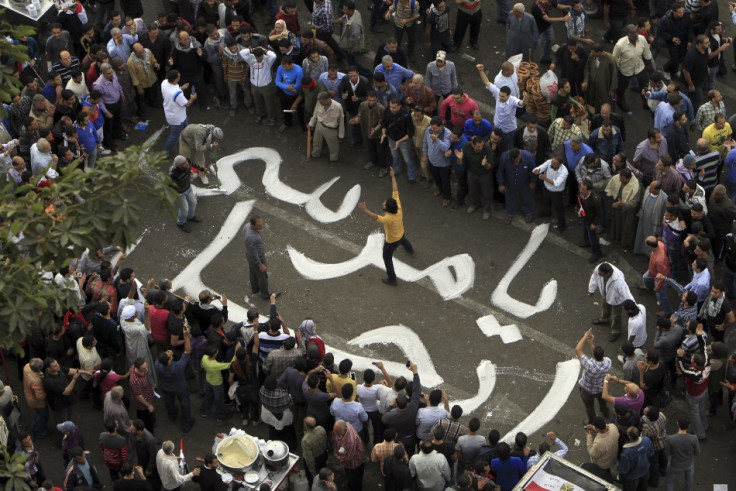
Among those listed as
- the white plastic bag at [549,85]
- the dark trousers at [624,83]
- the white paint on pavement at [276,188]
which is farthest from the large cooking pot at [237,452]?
the dark trousers at [624,83]

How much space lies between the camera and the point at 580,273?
21.7m

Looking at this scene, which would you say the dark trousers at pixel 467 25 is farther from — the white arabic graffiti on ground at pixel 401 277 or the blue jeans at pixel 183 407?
the blue jeans at pixel 183 407

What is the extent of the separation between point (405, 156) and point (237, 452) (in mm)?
6956

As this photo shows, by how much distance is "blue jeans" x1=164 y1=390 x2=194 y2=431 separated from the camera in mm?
19344

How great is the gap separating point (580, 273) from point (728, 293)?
230cm

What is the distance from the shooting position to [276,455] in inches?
705

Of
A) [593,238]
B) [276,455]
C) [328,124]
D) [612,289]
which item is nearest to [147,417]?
[276,455]

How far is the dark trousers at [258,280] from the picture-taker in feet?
69.8

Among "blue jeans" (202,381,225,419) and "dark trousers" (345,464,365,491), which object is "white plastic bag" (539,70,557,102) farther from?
"dark trousers" (345,464,365,491)

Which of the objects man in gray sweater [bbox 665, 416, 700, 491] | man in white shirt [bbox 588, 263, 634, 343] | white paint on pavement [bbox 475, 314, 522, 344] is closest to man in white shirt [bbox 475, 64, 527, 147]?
white paint on pavement [bbox 475, 314, 522, 344]

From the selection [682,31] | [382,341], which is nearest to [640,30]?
[682,31]

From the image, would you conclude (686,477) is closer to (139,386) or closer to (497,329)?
(497,329)

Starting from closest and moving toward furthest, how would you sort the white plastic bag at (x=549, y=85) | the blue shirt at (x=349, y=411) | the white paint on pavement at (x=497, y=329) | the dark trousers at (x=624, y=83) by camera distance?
the blue shirt at (x=349, y=411), the white paint on pavement at (x=497, y=329), the white plastic bag at (x=549, y=85), the dark trousers at (x=624, y=83)

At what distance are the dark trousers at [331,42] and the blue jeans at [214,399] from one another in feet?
26.3
